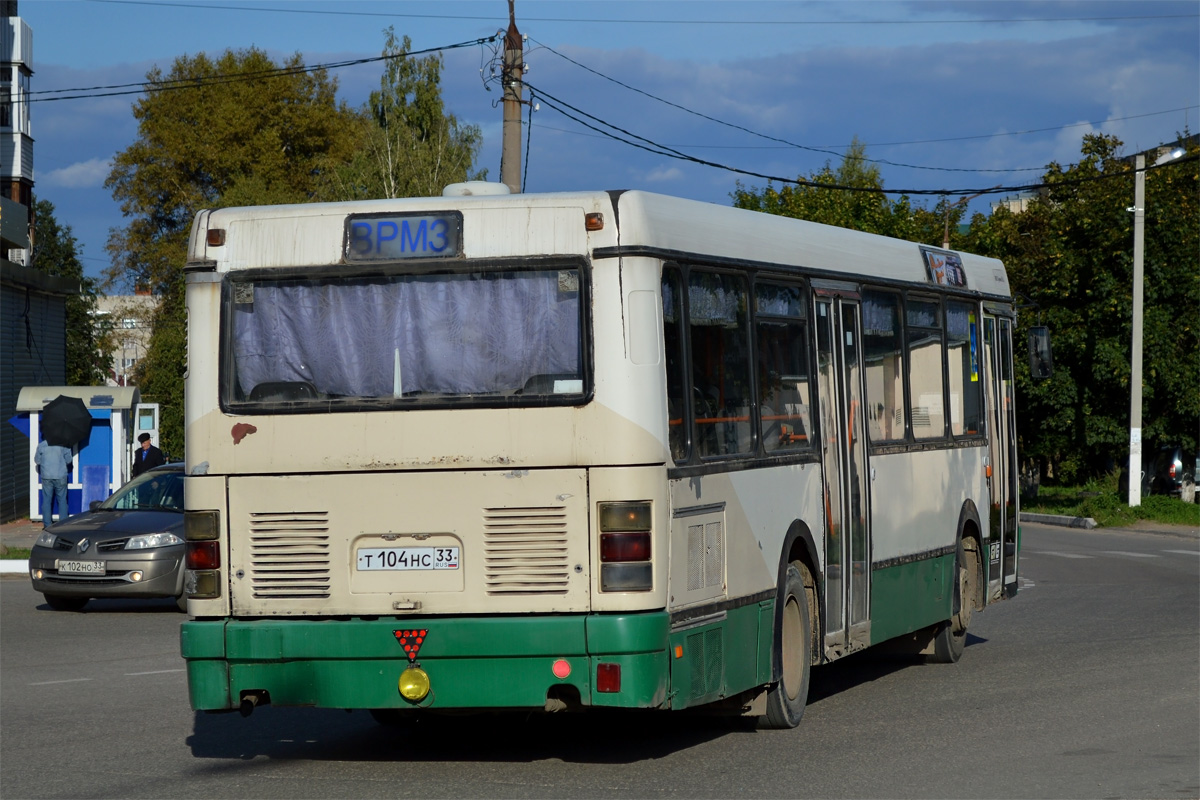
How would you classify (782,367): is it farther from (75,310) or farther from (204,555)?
(75,310)

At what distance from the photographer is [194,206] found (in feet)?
198

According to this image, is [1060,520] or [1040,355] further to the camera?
[1060,520]

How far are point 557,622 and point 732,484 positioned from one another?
1.41 metres

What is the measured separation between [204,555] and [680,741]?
9.32 feet

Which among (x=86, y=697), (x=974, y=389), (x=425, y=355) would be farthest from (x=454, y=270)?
(x=974, y=389)

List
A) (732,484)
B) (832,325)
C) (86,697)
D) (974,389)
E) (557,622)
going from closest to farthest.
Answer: (557,622) → (732,484) → (832,325) → (86,697) → (974,389)

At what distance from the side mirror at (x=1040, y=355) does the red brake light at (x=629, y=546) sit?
7.96m

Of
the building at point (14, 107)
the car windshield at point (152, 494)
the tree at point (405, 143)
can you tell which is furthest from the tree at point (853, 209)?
the car windshield at point (152, 494)

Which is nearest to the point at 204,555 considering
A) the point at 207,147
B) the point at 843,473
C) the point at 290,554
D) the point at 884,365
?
the point at 290,554

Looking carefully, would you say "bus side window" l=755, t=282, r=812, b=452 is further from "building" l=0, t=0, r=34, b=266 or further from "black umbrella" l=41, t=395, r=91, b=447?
"building" l=0, t=0, r=34, b=266

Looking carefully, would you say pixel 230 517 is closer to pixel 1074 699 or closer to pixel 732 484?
pixel 732 484

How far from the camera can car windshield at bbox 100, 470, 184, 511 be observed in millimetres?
18094

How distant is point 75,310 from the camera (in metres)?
70.4

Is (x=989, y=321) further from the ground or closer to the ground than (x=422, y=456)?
further from the ground
